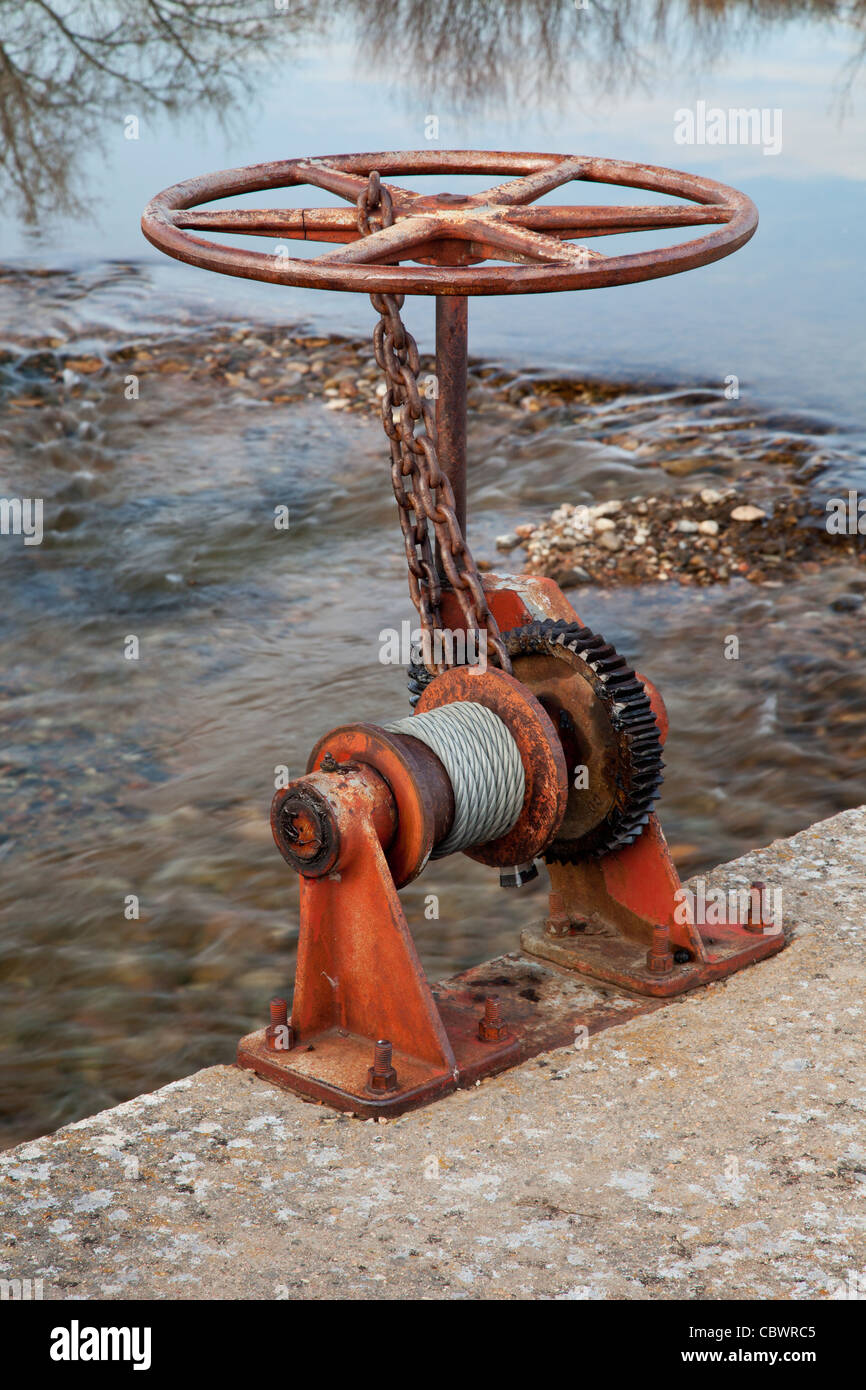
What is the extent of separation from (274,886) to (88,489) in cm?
417

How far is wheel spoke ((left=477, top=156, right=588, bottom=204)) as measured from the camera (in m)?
2.85

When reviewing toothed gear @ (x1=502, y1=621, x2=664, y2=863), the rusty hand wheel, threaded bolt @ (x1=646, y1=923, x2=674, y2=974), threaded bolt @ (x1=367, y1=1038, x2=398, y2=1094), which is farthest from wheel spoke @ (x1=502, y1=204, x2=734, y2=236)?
threaded bolt @ (x1=367, y1=1038, x2=398, y2=1094)

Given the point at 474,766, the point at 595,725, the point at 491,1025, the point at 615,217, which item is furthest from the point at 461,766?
the point at 615,217

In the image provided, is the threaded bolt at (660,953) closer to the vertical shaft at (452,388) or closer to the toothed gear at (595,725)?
the toothed gear at (595,725)

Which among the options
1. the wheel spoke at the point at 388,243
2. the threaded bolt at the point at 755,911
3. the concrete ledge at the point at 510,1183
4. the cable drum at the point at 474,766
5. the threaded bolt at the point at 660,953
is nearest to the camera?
the concrete ledge at the point at 510,1183

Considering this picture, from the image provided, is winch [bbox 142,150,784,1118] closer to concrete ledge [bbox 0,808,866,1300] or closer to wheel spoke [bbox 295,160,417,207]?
wheel spoke [bbox 295,160,417,207]

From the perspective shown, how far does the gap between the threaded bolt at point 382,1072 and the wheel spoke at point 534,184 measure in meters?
1.57

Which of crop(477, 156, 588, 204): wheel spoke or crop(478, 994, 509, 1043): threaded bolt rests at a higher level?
crop(477, 156, 588, 204): wheel spoke

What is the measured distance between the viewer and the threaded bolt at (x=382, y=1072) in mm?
2676

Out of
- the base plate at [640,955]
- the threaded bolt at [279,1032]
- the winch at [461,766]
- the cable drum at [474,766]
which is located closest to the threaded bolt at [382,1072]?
the winch at [461,766]

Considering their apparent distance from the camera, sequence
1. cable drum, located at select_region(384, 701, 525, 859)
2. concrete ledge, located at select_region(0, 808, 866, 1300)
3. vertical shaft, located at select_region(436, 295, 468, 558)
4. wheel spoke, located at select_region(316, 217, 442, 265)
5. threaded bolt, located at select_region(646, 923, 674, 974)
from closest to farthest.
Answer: concrete ledge, located at select_region(0, 808, 866, 1300) < wheel spoke, located at select_region(316, 217, 442, 265) < cable drum, located at select_region(384, 701, 525, 859) < vertical shaft, located at select_region(436, 295, 468, 558) < threaded bolt, located at select_region(646, 923, 674, 974)

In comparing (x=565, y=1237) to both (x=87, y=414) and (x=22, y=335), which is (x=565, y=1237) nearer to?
(x=87, y=414)

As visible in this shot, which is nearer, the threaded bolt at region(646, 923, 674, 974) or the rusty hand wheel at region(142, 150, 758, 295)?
the rusty hand wheel at region(142, 150, 758, 295)

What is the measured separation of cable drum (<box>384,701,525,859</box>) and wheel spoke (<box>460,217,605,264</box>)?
86cm
